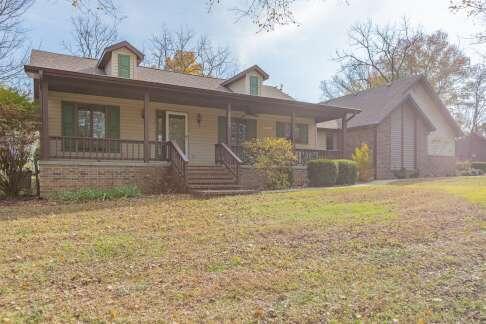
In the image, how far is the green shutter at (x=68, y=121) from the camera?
42.0 ft

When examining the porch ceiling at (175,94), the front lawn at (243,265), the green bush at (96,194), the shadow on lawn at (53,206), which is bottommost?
the front lawn at (243,265)

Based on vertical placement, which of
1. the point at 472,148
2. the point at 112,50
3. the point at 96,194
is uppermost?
the point at 112,50

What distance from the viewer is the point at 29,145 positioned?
10617mm

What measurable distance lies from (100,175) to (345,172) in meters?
8.77

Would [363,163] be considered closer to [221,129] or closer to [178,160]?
[221,129]

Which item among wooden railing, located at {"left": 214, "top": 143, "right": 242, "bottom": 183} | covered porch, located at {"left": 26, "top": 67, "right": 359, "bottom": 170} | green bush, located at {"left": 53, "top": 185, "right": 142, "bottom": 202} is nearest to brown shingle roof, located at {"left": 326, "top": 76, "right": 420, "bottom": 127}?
covered porch, located at {"left": 26, "top": 67, "right": 359, "bottom": 170}

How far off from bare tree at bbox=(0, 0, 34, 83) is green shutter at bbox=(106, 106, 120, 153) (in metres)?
8.31

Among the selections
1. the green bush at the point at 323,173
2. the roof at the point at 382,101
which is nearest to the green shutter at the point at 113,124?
the green bush at the point at 323,173

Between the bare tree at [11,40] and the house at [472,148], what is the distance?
129ft

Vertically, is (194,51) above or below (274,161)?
above

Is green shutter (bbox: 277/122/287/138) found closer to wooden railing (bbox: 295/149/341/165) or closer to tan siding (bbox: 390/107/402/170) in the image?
wooden railing (bbox: 295/149/341/165)

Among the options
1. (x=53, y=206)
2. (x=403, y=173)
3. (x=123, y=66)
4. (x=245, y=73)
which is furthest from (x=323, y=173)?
(x=53, y=206)

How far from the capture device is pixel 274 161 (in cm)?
1280

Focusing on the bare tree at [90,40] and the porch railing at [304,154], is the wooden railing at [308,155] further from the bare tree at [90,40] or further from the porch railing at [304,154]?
the bare tree at [90,40]
